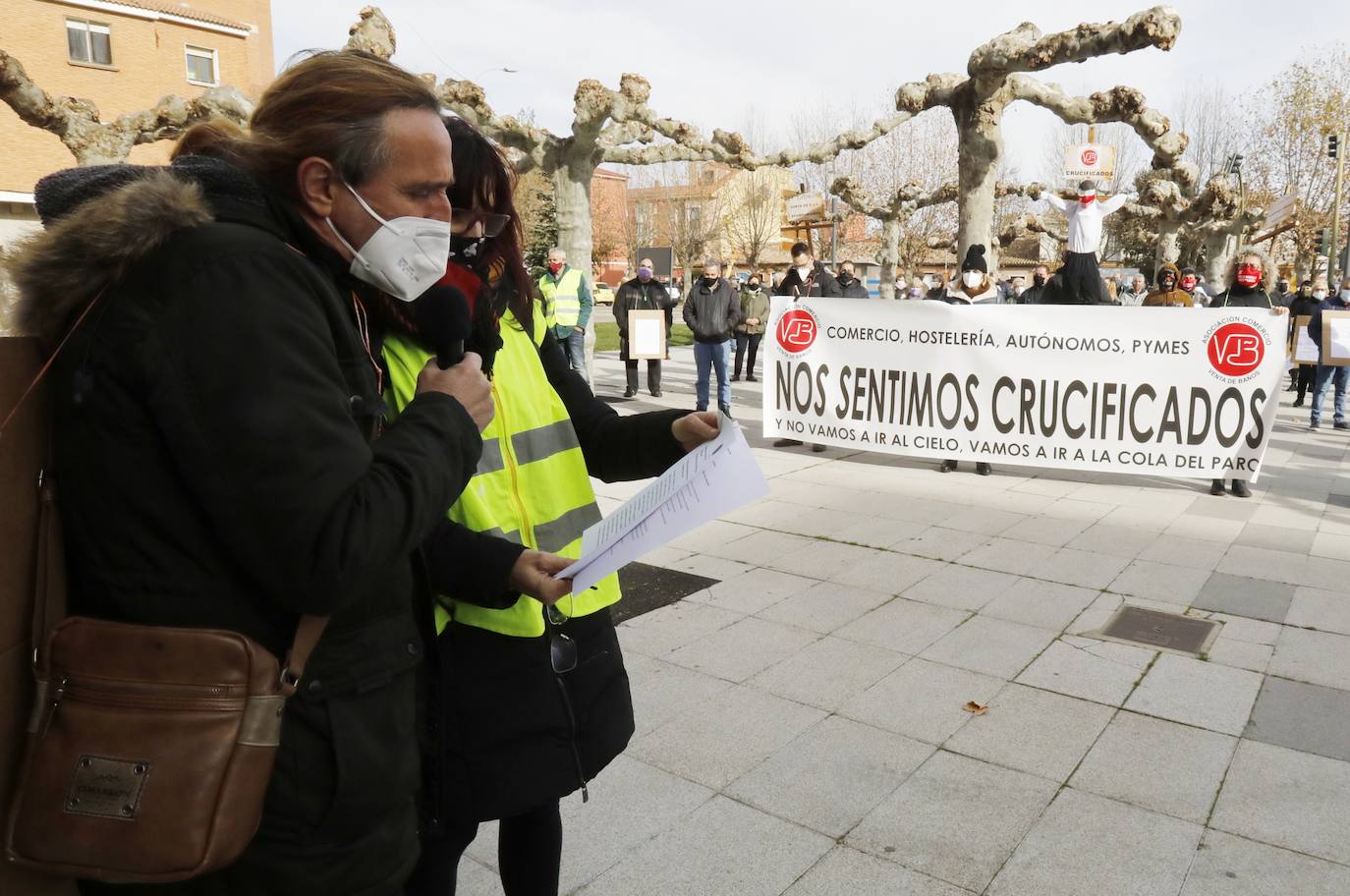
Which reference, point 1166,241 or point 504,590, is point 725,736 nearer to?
point 504,590

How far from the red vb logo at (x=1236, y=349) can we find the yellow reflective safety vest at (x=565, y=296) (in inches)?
295

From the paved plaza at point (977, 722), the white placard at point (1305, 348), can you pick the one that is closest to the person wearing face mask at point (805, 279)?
the paved plaza at point (977, 722)

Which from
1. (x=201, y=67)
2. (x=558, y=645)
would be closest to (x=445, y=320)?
(x=558, y=645)

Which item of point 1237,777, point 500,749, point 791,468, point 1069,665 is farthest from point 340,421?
point 791,468

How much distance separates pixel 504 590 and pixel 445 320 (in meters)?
0.46

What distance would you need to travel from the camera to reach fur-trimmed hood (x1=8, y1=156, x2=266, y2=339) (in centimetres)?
114

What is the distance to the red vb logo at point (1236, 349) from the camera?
720 cm

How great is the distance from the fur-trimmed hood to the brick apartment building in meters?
38.6

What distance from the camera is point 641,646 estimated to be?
4.38 meters

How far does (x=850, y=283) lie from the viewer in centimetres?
1309

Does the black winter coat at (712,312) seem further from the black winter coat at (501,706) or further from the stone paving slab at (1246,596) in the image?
the black winter coat at (501,706)

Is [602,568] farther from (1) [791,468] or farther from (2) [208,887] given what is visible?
(1) [791,468]

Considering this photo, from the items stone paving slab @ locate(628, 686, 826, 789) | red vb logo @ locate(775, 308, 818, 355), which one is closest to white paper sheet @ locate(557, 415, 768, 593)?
stone paving slab @ locate(628, 686, 826, 789)

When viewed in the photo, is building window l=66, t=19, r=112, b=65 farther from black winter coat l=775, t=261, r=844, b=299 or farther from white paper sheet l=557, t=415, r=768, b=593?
white paper sheet l=557, t=415, r=768, b=593
